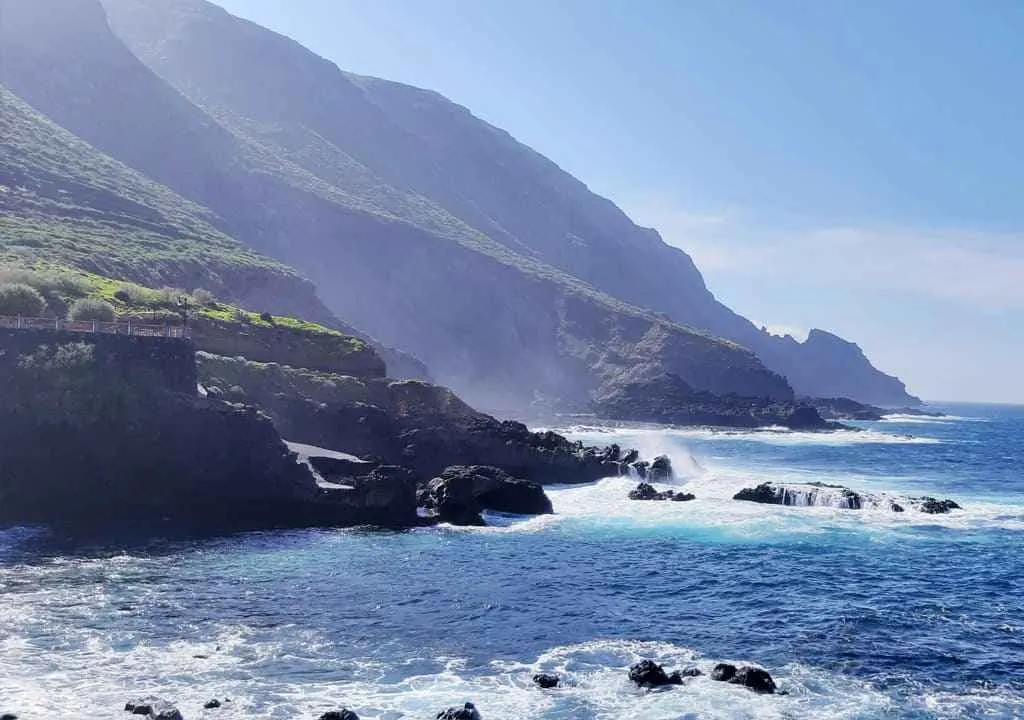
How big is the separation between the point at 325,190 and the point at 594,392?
74113 mm

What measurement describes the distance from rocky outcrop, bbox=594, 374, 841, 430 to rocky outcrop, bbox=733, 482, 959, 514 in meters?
99.6

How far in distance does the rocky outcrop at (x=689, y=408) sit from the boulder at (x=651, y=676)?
139m

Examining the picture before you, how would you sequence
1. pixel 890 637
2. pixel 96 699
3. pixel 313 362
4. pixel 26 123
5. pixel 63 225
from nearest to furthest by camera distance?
1. pixel 96 699
2. pixel 890 637
3. pixel 313 362
4. pixel 63 225
5. pixel 26 123

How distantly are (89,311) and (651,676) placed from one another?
1792 inches

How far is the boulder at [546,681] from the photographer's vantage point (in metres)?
25.3

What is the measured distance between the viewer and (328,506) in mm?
51375

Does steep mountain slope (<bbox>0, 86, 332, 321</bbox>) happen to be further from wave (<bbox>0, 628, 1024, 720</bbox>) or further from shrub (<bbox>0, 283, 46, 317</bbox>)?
wave (<bbox>0, 628, 1024, 720</bbox>)

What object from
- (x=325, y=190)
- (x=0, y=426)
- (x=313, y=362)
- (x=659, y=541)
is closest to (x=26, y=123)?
(x=325, y=190)

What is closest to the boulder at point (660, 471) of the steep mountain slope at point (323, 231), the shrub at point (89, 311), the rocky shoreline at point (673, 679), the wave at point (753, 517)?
the wave at point (753, 517)

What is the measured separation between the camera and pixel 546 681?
25312 millimetres

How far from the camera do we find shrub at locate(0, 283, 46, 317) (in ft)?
176

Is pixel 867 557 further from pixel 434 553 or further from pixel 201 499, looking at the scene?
pixel 201 499

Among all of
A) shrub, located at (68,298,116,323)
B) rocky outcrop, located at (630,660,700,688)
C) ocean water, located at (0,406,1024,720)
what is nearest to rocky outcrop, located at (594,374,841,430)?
ocean water, located at (0,406,1024,720)

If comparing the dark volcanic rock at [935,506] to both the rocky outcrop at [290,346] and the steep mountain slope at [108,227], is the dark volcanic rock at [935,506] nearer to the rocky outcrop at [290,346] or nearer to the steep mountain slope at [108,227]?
the rocky outcrop at [290,346]
